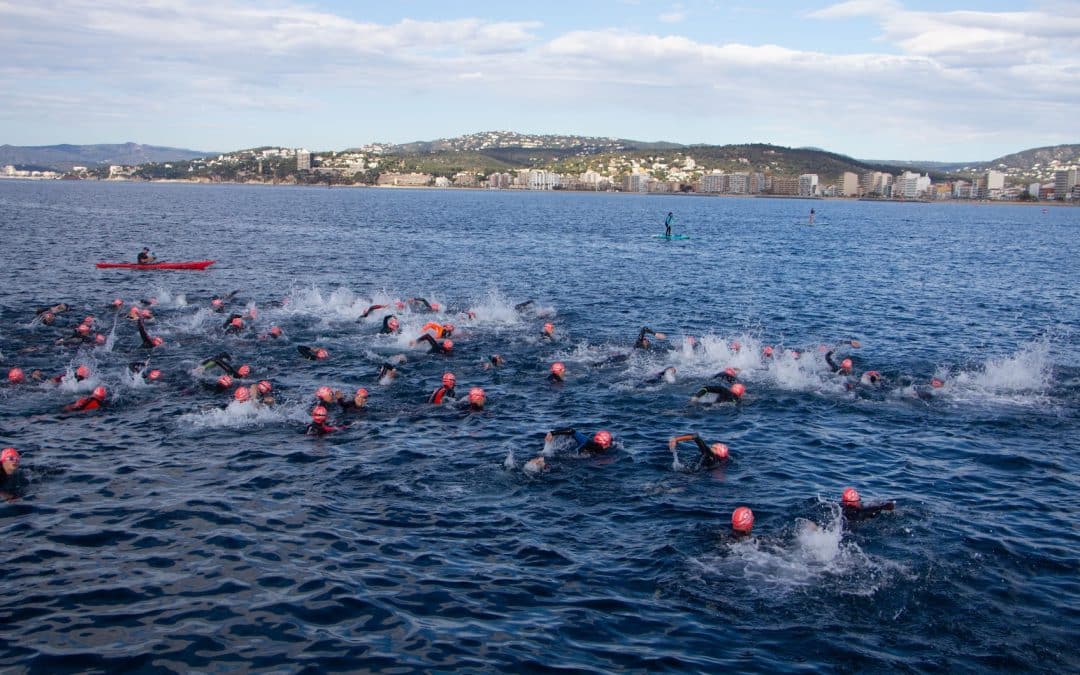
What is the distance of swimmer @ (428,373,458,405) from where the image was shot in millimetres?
25188

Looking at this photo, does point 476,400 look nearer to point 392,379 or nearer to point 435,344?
point 392,379

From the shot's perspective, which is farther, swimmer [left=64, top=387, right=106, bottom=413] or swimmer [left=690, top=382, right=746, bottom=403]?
swimmer [left=690, top=382, right=746, bottom=403]

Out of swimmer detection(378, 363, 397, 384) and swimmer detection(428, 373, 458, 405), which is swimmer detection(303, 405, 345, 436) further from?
swimmer detection(378, 363, 397, 384)

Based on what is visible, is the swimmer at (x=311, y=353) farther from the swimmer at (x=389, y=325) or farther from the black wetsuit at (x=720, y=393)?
the black wetsuit at (x=720, y=393)

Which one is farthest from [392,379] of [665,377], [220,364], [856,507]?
[856,507]

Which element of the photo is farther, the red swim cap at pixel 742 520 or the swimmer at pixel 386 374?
the swimmer at pixel 386 374

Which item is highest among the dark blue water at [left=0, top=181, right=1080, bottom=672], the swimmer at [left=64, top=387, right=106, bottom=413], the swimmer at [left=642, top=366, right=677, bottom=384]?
the swimmer at [left=642, top=366, right=677, bottom=384]

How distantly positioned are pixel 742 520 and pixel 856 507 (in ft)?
10.6

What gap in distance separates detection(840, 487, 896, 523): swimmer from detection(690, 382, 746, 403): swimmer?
26.4ft

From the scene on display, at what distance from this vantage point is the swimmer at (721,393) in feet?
84.5

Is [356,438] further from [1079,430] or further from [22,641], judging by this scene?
[1079,430]

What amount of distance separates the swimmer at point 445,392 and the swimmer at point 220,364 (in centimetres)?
707

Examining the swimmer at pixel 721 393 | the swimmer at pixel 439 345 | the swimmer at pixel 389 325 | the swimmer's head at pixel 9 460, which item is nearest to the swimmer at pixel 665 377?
the swimmer at pixel 721 393

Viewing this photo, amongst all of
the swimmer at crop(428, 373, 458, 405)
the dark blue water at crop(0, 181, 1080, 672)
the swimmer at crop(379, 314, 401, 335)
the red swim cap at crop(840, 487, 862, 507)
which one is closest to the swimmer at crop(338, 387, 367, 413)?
the dark blue water at crop(0, 181, 1080, 672)
